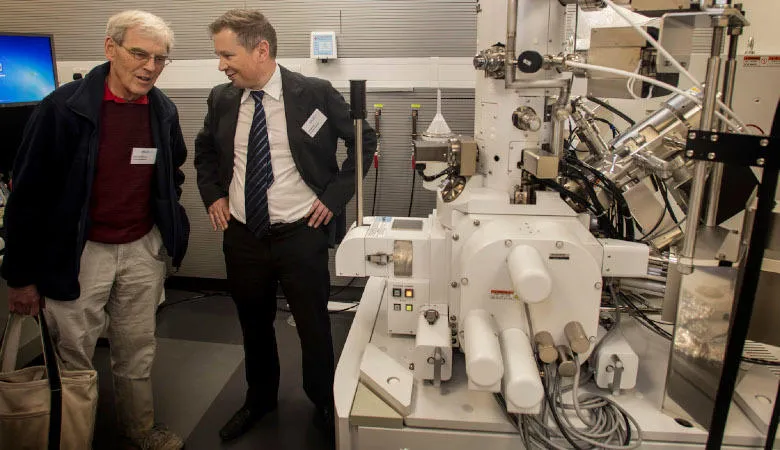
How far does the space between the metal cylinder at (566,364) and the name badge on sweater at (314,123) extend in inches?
41.2

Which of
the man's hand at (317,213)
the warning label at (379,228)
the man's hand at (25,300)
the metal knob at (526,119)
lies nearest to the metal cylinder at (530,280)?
the metal knob at (526,119)

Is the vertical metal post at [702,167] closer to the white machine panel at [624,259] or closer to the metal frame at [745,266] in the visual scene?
the metal frame at [745,266]

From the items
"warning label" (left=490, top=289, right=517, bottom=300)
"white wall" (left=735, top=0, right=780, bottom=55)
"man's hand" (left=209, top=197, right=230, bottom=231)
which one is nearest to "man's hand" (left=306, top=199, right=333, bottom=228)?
"man's hand" (left=209, top=197, right=230, bottom=231)

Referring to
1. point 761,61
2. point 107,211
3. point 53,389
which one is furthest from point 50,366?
point 761,61

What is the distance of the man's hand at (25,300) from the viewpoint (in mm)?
1504

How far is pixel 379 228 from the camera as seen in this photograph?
1.50 metres

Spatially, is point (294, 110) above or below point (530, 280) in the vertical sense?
above

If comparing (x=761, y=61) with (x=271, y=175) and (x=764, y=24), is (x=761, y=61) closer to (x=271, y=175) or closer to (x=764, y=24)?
(x=764, y=24)

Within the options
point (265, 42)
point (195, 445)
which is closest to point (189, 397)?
point (195, 445)

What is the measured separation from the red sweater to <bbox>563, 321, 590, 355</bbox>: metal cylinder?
1295 mm

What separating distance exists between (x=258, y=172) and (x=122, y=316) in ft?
2.10

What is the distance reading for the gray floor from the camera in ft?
6.49

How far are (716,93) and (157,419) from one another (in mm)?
2126

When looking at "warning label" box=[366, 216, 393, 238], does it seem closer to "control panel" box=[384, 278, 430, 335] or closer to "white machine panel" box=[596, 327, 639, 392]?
"control panel" box=[384, 278, 430, 335]
